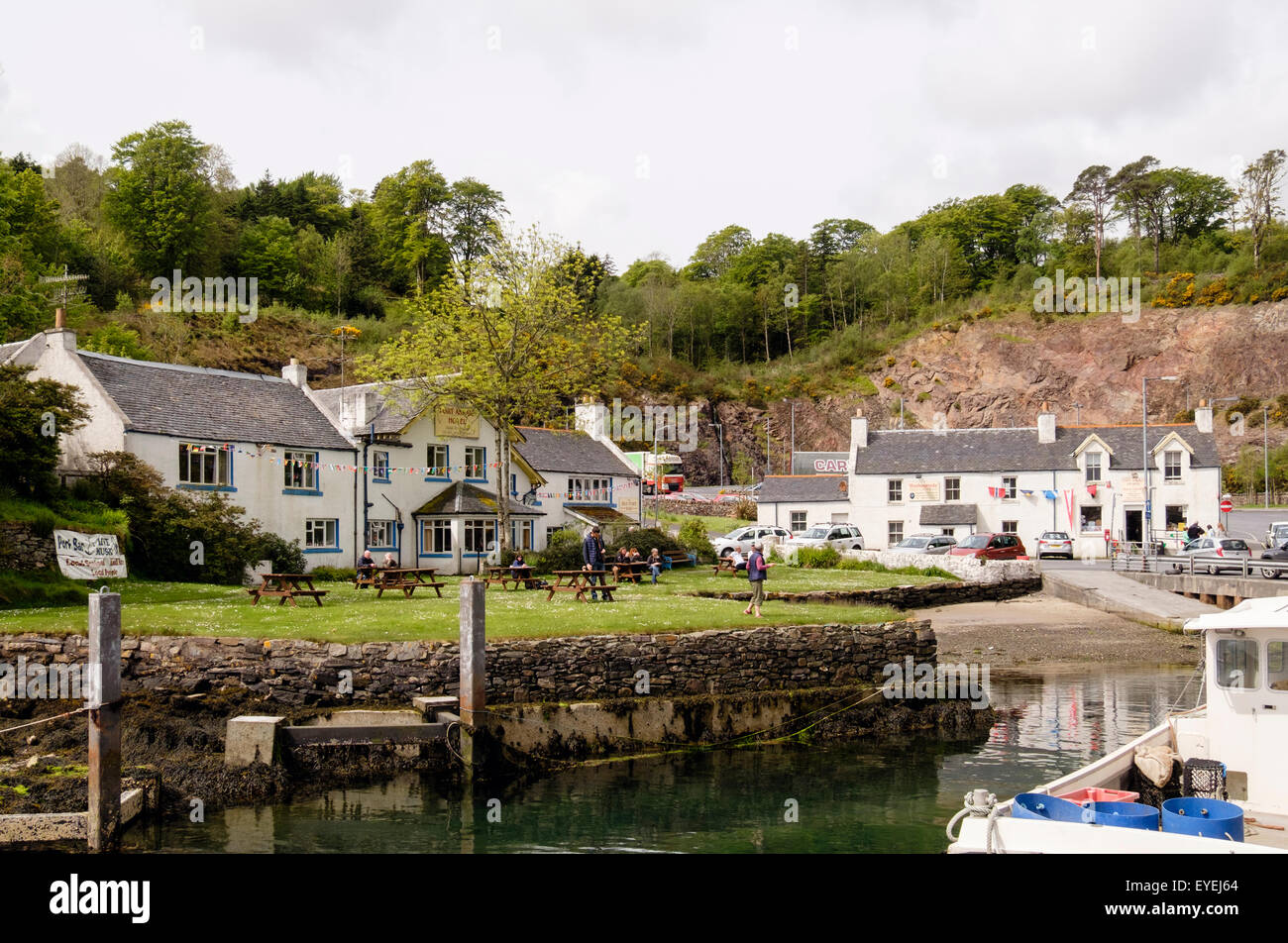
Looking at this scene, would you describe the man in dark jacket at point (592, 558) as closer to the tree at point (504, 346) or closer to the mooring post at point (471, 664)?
the mooring post at point (471, 664)

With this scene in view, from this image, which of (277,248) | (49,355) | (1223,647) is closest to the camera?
(1223,647)

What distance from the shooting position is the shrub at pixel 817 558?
46.7m

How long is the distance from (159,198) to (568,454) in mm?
55183

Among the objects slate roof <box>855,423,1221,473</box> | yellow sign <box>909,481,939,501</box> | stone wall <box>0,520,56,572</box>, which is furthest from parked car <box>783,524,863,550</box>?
stone wall <box>0,520,56,572</box>

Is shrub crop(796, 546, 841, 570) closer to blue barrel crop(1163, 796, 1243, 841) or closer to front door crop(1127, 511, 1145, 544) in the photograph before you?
front door crop(1127, 511, 1145, 544)

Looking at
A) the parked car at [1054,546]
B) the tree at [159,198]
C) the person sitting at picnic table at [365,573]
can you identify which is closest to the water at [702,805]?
the person sitting at picnic table at [365,573]

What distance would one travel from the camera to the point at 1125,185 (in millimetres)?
120625

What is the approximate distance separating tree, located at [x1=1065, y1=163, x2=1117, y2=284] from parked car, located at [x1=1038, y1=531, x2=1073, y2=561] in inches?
2970

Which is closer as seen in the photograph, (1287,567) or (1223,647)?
(1223,647)

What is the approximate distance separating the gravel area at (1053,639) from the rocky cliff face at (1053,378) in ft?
187

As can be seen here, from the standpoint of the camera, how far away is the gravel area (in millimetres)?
30797

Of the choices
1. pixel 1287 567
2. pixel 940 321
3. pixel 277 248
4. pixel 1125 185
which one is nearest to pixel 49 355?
pixel 1287 567
